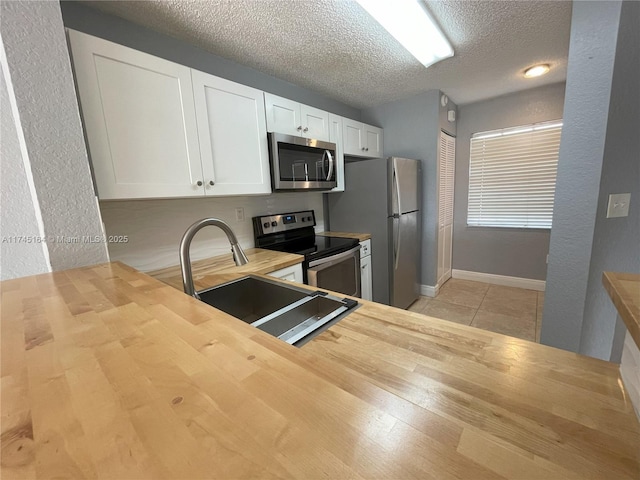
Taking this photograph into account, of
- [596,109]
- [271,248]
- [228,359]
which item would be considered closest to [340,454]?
[228,359]

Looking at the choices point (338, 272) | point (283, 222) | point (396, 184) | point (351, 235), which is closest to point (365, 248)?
point (351, 235)

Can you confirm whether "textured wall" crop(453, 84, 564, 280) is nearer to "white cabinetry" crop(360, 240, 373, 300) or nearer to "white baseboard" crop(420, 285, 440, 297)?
"white baseboard" crop(420, 285, 440, 297)

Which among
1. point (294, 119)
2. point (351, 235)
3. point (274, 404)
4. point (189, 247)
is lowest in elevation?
point (351, 235)

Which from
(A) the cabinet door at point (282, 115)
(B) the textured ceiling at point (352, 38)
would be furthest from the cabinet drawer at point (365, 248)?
(B) the textured ceiling at point (352, 38)

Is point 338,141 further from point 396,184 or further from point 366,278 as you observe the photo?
point 366,278

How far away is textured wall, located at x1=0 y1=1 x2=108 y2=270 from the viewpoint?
37.0 inches

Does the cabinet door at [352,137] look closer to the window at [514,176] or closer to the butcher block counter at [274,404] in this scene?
the window at [514,176]

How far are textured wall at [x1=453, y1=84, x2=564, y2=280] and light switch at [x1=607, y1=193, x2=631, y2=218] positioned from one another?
208 centimetres

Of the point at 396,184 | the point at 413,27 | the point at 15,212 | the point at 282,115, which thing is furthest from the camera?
the point at 396,184

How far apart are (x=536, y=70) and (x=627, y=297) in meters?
2.74

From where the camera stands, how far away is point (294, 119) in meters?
2.09

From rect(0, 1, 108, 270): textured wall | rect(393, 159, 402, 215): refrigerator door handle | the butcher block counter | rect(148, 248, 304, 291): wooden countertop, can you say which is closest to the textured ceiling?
rect(0, 1, 108, 270): textured wall

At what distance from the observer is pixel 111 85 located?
1.23 metres

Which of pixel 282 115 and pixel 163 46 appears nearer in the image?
pixel 163 46
